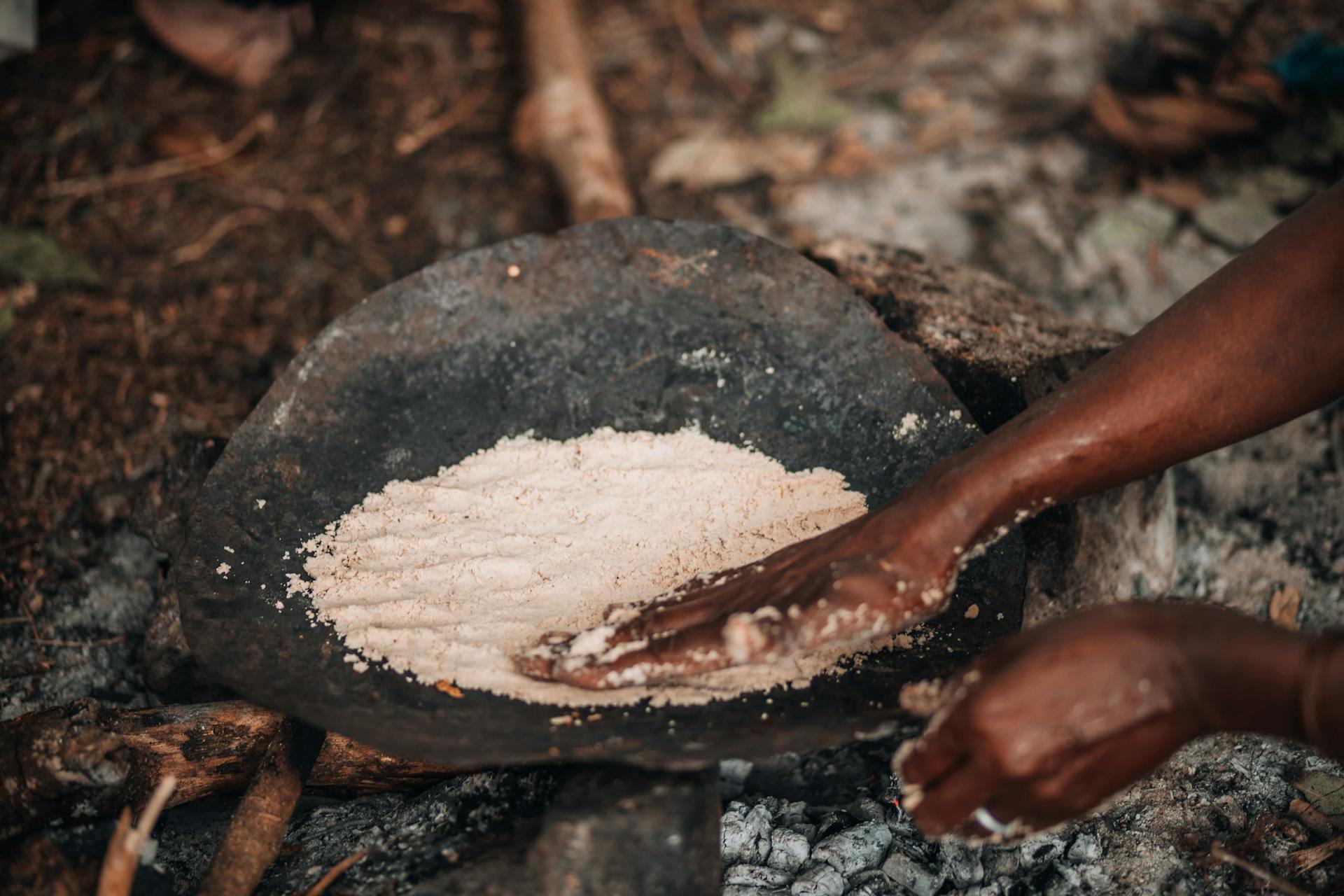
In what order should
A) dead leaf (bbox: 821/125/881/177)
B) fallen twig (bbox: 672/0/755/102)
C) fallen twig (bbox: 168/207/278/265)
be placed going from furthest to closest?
fallen twig (bbox: 672/0/755/102) < dead leaf (bbox: 821/125/881/177) < fallen twig (bbox: 168/207/278/265)

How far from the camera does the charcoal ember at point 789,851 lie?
4.83 ft

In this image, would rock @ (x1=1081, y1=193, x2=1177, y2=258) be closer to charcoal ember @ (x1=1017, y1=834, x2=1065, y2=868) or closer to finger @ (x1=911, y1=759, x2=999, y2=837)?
charcoal ember @ (x1=1017, y1=834, x2=1065, y2=868)

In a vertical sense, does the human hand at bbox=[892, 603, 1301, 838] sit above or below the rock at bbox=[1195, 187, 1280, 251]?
above

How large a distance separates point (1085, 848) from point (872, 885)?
0.35 metres

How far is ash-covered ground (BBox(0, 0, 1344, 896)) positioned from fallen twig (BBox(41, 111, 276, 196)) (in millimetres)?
43

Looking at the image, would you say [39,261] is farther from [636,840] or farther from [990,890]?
[990,890]

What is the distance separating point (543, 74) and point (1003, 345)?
78.0 inches

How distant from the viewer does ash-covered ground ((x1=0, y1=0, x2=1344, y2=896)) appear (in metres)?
1.47

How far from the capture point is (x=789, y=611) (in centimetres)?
121

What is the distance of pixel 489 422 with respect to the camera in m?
1.73

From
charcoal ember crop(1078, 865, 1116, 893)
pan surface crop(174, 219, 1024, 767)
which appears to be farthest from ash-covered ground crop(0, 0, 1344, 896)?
pan surface crop(174, 219, 1024, 767)

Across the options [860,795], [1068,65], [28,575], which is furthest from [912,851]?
[1068,65]

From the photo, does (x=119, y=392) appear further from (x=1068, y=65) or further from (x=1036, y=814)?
(x=1068, y=65)

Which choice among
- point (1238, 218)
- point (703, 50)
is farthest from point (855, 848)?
point (703, 50)
